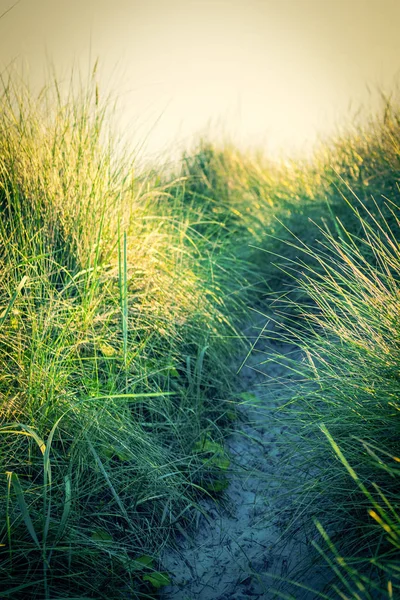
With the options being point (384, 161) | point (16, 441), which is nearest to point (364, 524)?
point (16, 441)

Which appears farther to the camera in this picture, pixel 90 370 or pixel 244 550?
pixel 90 370

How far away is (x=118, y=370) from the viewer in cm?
197

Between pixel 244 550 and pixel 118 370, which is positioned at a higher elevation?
pixel 118 370

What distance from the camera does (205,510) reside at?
1.77 meters

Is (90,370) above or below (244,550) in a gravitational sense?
above

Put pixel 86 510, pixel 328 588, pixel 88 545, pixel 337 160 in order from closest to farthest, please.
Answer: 1. pixel 328 588
2. pixel 88 545
3. pixel 86 510
4. pixel 337 160

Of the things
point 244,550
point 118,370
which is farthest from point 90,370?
point 244,550

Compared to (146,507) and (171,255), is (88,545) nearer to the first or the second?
(146,507)

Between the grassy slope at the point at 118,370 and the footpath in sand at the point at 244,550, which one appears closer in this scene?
the grassy slope at the point at 118,370

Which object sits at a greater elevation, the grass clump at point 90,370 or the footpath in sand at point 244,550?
the grass clump at point 90,370

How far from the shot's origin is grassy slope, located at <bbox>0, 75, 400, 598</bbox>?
1.34 metres

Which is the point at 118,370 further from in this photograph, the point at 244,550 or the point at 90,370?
the point at 244,550

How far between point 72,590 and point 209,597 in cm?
48

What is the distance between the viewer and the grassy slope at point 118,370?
1.34 m
